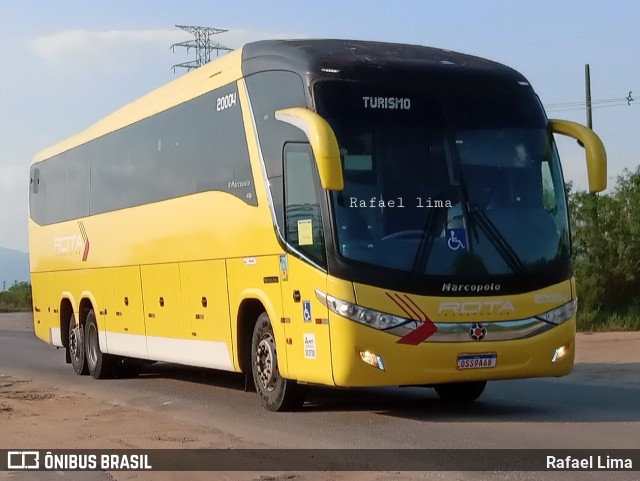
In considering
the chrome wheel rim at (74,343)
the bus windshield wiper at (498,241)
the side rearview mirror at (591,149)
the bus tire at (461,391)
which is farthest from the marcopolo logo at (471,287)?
the chrome wheel rim at (74,343)

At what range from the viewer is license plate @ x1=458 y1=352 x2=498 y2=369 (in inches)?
502

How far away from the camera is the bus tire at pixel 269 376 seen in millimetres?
14016

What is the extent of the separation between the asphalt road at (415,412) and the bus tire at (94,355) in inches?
15.4

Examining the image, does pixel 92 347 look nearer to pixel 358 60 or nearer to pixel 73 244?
pixel 73 244

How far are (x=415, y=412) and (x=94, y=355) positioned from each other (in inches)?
338

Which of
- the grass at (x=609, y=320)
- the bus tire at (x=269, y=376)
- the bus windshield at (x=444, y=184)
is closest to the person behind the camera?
the bus windshield at (x=444, y=184)

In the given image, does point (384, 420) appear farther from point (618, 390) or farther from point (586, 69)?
point (586, 69)

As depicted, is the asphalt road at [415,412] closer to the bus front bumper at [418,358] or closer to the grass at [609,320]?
the bus front bumper at [418,358]

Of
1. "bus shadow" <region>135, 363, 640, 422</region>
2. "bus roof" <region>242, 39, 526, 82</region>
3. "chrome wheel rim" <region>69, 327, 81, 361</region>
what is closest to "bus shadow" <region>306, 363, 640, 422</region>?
"bus shadow" <region>135, 363, 640, 422</region>

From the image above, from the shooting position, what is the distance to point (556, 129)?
13.9m

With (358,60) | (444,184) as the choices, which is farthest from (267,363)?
(358,60)

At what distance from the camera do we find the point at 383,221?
1272 centimetres

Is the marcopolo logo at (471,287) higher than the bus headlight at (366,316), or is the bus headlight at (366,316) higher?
the marcopolo logo at (471,287)

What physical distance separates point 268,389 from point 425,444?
10.8 ft
